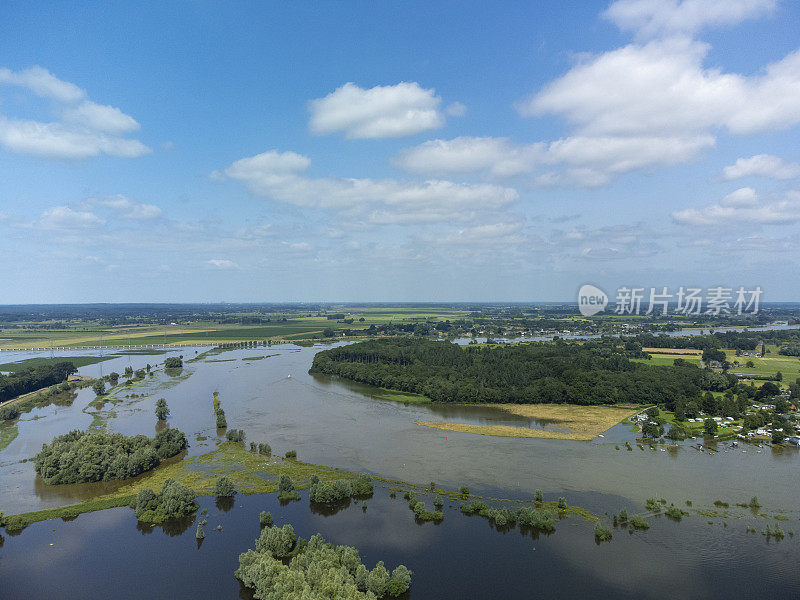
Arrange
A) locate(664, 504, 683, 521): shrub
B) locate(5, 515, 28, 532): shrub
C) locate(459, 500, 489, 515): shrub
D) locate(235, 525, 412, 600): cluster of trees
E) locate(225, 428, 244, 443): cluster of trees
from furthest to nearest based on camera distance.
Result: locate(225, 428, 244, 443): cluster of trees, locate(459, 500, 489, 515): shrub, locate(664, 504, 683, 521): shrub, locate(5, 515, 28, 532): shrub, locate(235, 525, 412, 600): cluster of trees

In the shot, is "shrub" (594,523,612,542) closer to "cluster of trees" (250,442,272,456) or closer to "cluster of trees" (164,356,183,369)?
"cluster of trees" (250,442,272,456)

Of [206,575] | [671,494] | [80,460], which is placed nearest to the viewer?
[206,575]

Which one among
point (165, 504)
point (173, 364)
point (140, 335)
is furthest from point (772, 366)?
point (140, 335)

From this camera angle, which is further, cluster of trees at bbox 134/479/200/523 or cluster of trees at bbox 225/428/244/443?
cluster of trees at bbox 225/428/244/443

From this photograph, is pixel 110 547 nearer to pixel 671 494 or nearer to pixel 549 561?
pixel 549 561

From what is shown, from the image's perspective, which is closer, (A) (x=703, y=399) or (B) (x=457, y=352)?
Result: (A) (x=703, y=399)

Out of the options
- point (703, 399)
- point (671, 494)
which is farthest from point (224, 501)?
point (703, 399)

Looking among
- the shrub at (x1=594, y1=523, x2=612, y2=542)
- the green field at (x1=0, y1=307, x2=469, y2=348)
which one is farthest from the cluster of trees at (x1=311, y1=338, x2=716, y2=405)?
the green field at (x1=0, y1=307, x2=469, y2=348)
